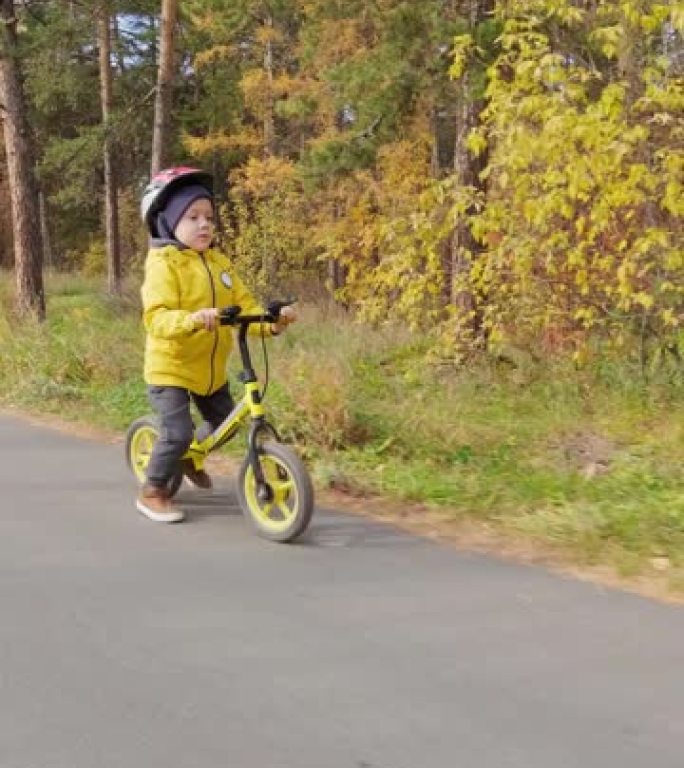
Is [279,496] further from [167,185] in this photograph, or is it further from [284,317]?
[167,185]

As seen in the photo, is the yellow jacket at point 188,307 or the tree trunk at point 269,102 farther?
the tree trunk at point 269,102

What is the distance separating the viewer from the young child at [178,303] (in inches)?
212

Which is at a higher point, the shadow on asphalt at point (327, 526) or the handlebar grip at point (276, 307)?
the handlebar grip at point (276, 307)

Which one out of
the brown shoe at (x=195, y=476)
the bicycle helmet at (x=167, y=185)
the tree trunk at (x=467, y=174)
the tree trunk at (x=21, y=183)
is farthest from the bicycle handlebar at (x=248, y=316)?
the tree trunk at (x=21, y=183)

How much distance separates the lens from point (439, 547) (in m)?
5.00

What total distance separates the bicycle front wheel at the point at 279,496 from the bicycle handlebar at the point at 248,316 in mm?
687

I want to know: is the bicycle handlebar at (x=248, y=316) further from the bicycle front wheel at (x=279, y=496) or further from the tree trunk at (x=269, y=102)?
the tree trunk at (x=269, y=102)

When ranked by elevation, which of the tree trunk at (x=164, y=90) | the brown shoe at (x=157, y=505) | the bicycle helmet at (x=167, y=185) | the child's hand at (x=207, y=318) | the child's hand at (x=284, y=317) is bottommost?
the brown shoe at (x=157, y=505)

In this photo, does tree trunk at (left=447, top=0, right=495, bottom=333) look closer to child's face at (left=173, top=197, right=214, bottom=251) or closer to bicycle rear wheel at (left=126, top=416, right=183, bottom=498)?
bicycle rear wheel at (left=126, top=416, right=183, bottom=498)

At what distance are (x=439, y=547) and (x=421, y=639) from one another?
126cm

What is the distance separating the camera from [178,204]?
5.41 m

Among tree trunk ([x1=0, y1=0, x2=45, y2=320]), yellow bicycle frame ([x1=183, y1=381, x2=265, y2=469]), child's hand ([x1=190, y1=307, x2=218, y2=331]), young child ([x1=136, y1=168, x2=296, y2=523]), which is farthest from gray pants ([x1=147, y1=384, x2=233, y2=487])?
tree trunk ([x1=0, y1=0, x2=45, y2=320])

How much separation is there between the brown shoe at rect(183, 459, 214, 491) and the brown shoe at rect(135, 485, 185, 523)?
36 cm

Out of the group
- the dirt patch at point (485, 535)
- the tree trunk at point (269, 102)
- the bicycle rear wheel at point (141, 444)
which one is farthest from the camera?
the tree trunk at point (269, 102)
